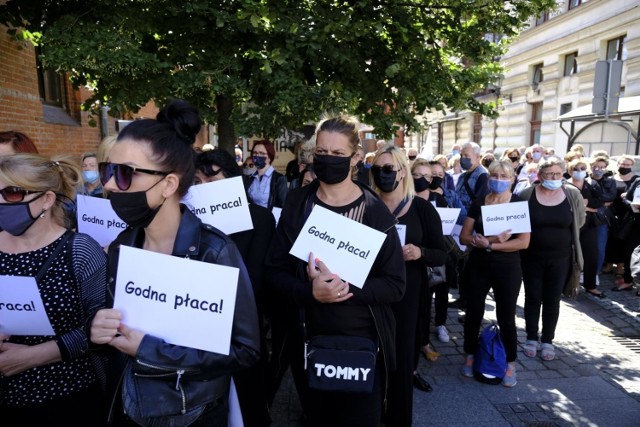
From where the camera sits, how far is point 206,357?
170 cm

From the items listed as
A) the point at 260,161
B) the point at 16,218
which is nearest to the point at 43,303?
the point at 16,218

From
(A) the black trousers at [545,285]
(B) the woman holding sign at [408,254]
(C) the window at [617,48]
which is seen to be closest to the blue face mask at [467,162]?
(A) the black trousers at [545,285]

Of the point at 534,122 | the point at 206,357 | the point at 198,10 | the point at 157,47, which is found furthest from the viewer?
the point at 534,122

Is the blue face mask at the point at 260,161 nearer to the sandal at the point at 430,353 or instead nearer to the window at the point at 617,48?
the sandal at the point at 430,353

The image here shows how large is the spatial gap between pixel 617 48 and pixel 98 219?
20.1m

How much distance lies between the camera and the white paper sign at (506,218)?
14.1 ft

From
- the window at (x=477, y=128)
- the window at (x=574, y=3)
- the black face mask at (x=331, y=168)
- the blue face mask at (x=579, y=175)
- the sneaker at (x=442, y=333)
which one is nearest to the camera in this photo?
the black face mask at (x=331, y=168)

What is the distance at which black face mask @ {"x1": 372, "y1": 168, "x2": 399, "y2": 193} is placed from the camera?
334 centimetres

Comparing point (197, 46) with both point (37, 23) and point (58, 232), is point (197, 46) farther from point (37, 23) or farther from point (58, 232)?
point (58, 232)

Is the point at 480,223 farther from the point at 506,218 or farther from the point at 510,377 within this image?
the point at 510,377

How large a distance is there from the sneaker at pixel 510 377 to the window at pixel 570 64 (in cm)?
1937

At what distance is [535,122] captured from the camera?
22594 millimetres

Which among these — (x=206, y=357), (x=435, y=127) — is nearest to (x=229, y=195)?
(x=206, y=357)

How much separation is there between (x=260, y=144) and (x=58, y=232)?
309 cm
